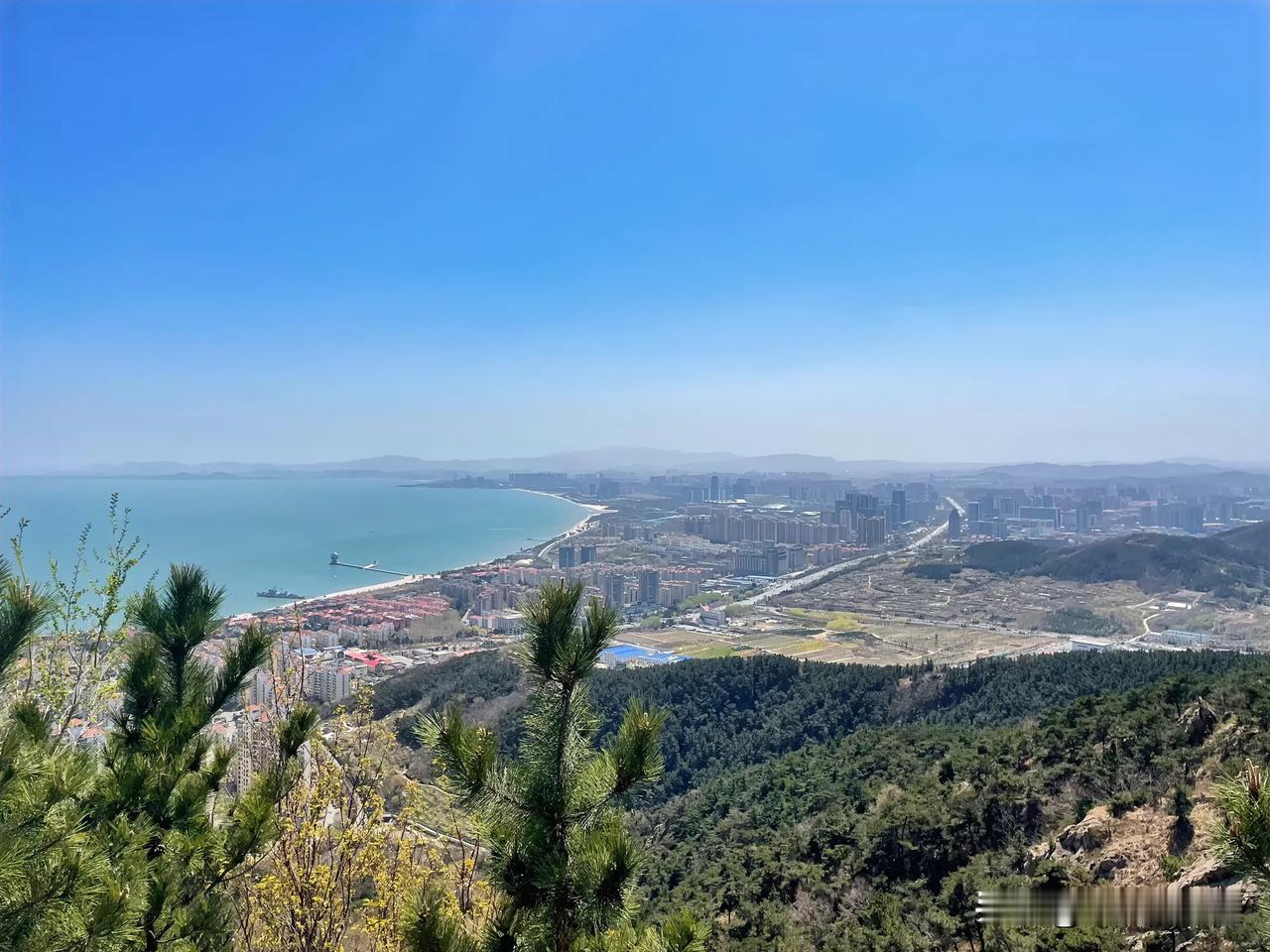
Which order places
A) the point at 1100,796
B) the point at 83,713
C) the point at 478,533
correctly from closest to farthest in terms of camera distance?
the point at 83,713 < the point at 1100,796 < the point at 478,533

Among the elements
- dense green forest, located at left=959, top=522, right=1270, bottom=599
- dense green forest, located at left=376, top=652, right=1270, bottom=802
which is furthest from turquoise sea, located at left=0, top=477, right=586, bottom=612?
dense green forest, located at left=959, top=522, right=1270, bottom=599

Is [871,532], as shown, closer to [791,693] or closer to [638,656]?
[638,656]

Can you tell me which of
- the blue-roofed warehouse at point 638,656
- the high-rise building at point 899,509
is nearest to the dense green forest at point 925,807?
the blue-roofed warehouse at point 638,656

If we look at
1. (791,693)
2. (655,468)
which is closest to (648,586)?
(791,693)

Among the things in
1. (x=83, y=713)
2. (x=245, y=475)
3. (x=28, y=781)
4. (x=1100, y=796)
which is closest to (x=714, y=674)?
(x=1100, y=796)

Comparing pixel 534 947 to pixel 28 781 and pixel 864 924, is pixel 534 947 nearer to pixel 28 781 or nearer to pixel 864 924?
pixel 28 781
